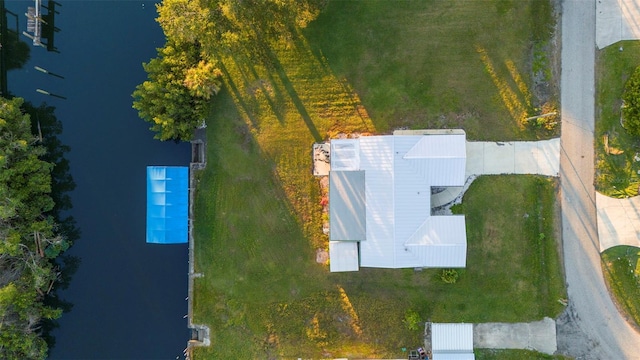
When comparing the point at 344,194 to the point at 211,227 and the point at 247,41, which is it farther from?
the point at 247,41

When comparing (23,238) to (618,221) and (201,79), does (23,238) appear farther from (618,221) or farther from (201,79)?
(618,221)

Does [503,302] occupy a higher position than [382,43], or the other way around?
[382,43]

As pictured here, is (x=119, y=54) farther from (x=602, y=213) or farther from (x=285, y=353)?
(x=602, y=213)

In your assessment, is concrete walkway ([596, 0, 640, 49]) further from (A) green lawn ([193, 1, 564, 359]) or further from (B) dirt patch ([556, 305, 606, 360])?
(B) dirt patch ([556, 305, 606, 360])

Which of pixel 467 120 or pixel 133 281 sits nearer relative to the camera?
pixel 467 120

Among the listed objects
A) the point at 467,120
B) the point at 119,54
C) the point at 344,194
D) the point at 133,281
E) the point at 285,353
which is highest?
the point at 119,54

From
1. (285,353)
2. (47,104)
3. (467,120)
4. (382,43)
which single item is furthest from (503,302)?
(47,104)

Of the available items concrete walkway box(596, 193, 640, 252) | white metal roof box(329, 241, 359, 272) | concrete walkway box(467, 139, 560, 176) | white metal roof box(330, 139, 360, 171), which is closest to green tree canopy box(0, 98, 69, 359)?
white metal roof box(329, 241, 359, 272)
